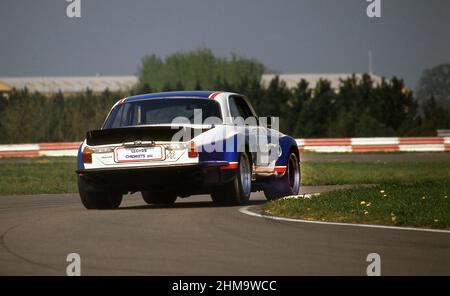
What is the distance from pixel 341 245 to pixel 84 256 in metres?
2.27

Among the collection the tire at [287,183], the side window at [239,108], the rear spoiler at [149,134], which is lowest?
the tire at [287,183]

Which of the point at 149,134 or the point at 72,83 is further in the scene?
the point at 72,83

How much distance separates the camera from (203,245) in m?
9.33

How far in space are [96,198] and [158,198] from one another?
1941 millimetres

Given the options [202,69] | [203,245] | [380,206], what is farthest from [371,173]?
[202,69]

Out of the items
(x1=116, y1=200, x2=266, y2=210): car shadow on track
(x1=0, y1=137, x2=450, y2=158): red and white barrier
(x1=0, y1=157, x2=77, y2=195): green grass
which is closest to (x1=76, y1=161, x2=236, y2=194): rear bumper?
(x1=116, y1=200, x2=266, y2=210): car shadow on track

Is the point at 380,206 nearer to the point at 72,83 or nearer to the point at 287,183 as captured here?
the point at 287,183

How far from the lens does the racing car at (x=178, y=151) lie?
1311 centimetres

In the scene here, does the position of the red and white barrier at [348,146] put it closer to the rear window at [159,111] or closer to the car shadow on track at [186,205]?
the car shadow on track at [186,205]

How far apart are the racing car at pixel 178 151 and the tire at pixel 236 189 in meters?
0.01

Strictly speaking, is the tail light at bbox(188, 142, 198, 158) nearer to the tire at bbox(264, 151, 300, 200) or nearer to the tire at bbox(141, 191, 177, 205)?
the tire at bbox(264, 151, 300, 200)

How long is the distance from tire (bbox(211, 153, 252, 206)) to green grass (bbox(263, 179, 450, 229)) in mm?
620

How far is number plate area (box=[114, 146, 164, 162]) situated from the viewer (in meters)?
13.1

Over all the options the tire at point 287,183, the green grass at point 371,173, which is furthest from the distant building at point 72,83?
the tire at point 287,183
